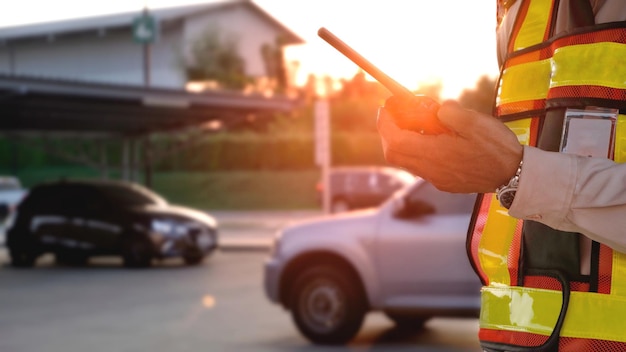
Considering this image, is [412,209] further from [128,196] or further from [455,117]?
[128,196]

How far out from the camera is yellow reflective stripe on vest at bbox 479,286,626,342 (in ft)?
5.25

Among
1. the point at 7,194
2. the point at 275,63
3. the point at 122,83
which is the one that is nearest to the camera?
the point at 122,83

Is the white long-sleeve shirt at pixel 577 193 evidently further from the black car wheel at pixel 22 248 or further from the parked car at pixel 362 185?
the parked car at pixel 362 185

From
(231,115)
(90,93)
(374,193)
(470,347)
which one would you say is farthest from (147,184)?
(470,347)

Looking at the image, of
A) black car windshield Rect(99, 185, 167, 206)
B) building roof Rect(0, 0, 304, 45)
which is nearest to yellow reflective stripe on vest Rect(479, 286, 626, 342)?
black car windshield Rect(99, 185, 167, 206)

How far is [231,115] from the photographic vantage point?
1060 inches

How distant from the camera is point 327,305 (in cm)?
971

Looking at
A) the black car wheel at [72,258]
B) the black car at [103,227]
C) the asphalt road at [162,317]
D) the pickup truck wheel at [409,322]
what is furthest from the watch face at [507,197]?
the black car wheel at [72,258]

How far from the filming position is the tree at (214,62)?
50.9 meters

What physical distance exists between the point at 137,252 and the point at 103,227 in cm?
82

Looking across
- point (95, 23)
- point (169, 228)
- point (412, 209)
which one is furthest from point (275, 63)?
point (412, 209)

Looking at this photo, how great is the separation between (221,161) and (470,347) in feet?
120

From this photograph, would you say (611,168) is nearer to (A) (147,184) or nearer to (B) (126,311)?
(B) (126,311)

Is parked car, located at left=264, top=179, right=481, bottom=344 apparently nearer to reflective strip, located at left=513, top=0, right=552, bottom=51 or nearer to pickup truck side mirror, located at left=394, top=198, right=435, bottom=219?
pickup truck side mirror, located at left=394, top=198, right=435, bottom=219
